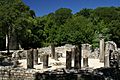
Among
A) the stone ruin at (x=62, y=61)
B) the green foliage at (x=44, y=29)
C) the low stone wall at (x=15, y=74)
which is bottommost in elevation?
the low stone wall at (x=15, y=74)

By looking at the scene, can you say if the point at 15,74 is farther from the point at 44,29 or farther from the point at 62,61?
the point at 44,29

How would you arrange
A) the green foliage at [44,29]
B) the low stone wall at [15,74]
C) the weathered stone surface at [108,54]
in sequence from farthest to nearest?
the green foliage at [44,29], the weathered stone surface at [108,54], the low stone wall at [15,74]

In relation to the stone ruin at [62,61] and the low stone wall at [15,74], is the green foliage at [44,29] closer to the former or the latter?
the stone ruin at [62,61]

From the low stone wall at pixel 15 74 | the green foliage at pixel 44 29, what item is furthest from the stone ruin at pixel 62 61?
the green foliage at pixel 44 29

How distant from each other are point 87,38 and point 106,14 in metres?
23.5

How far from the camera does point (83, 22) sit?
51.8 metres

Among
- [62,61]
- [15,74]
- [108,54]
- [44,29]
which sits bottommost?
[15,74]

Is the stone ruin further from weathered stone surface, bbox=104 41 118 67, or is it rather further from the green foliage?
the green foliage

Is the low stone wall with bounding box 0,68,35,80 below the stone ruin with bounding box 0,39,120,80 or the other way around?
below

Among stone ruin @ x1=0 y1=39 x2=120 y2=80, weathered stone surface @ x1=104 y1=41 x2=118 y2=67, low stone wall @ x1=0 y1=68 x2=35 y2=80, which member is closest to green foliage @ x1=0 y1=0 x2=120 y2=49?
stone ruin @ x1=0 y1=39 x2=120 y2=80

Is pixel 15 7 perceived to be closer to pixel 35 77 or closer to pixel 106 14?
pixel 35 77

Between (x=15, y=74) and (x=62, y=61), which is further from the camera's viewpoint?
(x=62, y=61)

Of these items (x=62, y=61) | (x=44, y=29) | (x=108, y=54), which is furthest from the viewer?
(x=44, y=29)

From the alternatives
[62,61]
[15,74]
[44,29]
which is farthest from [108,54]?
[44,29]
